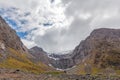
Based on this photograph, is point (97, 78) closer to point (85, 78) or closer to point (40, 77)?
point (85, 78)

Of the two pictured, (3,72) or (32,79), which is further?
(3,72)

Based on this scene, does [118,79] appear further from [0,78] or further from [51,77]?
[0,78]

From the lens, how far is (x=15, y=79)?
333ft

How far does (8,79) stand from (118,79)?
3923 cm

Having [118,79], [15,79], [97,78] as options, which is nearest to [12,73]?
[15,79]

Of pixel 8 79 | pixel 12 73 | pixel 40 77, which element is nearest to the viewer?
pixel 8 79

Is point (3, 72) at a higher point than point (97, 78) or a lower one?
higher

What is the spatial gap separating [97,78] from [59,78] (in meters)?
14.0

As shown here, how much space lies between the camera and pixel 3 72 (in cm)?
11306

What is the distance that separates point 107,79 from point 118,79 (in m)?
4.11

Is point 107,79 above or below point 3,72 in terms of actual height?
below

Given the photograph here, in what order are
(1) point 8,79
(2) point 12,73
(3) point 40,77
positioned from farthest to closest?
1. (2) point 12,73
2. (3) point 40,77
3. (1) point 8,79

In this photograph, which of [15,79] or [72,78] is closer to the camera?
[15,79]

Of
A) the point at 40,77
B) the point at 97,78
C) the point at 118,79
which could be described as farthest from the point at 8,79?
the point at 118,79
